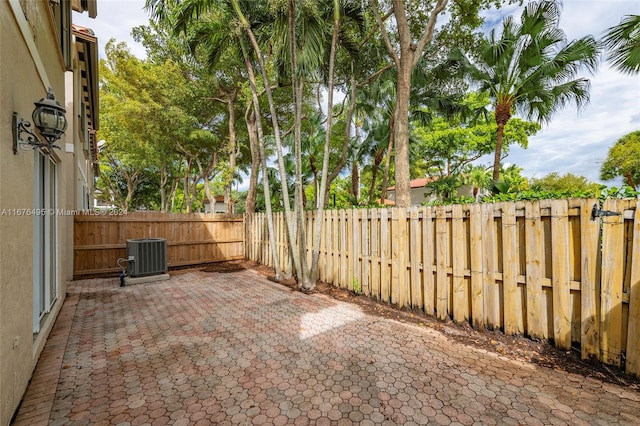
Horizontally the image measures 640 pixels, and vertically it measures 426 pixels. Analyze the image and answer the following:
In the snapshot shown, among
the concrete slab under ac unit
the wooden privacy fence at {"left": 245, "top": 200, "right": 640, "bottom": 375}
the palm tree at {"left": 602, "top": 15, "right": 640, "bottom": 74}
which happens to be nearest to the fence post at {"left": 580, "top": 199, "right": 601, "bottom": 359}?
the wooden privacy fence at {"left": 245, "top": 200, "right": 640, "bottom": 375}

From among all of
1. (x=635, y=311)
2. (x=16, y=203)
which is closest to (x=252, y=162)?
(x=16, y=203)

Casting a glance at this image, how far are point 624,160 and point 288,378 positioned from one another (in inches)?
1275

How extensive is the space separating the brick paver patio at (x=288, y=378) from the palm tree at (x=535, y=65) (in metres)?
8.84

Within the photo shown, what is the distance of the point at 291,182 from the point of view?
14.4m

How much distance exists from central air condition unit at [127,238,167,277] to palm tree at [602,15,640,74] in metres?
10.4

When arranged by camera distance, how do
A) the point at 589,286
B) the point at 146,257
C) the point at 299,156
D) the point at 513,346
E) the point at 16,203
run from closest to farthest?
the point at 16,203
the point at 589,286
the point at 513,346
the point at 299,156
the point at 146,257

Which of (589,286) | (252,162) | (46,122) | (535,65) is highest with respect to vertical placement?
(535,65)

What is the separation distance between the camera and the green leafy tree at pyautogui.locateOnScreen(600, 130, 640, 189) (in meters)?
21.4

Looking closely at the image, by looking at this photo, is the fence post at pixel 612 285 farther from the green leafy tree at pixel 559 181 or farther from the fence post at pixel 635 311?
the green leafy tree at pixel 559 181

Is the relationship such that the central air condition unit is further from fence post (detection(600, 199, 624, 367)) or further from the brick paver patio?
fence post (detection(600, 199, 624, 367))

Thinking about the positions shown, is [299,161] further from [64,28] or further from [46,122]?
[64,28]

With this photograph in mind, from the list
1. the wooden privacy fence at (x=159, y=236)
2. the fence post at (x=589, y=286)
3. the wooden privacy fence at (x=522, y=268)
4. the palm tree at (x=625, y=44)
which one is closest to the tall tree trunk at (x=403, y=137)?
the wooden privacy fence at (x=522, y=268)

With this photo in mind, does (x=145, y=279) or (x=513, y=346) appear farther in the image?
(x=145, y=279)

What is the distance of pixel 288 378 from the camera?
8.47ft
